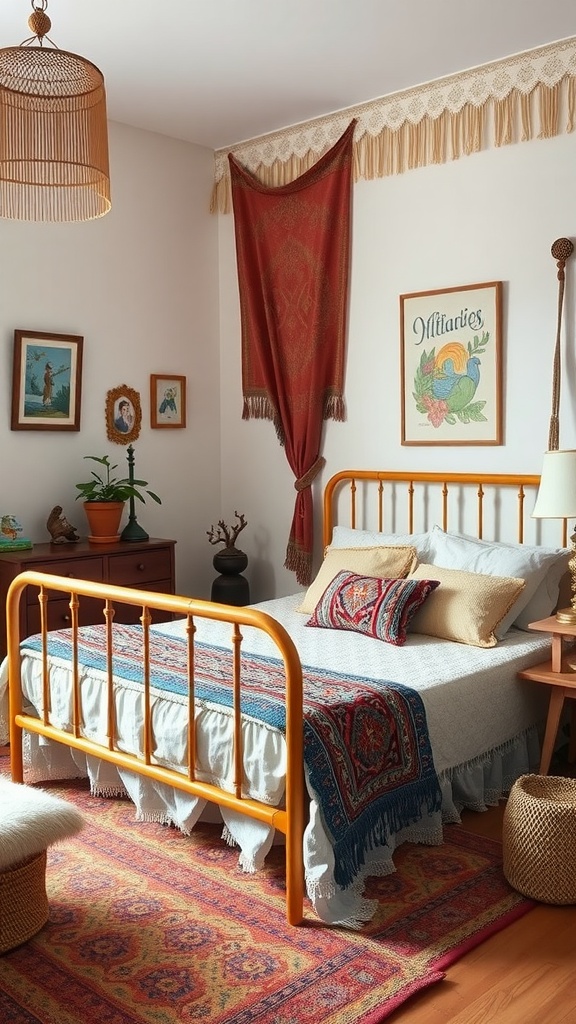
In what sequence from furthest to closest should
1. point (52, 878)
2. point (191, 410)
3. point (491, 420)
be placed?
point (191, 410) → point (491, 420) → point (52, 878)

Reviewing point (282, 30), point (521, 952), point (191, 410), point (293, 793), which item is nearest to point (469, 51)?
point (282, 30)

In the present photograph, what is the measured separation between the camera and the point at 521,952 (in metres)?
2.47

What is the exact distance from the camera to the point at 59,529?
465 cm

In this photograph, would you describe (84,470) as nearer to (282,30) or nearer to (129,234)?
(129,234)

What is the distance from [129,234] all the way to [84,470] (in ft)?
4.17

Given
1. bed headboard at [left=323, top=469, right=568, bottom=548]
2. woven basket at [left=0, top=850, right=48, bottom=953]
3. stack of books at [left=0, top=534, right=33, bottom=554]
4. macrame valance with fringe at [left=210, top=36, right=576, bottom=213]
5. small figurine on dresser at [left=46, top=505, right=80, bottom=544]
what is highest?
macrame valance with fringe at [left=210, top=36, right=576, bottom=213]

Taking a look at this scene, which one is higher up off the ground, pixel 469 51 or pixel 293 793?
pixel 469 51

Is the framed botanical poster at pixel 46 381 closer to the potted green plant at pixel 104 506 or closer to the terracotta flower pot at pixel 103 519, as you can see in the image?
the potted green plant at pixel 104 506

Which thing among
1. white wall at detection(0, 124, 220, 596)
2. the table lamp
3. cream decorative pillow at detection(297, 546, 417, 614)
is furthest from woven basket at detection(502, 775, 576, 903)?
white wall at detection(0, 124, 220, 596)

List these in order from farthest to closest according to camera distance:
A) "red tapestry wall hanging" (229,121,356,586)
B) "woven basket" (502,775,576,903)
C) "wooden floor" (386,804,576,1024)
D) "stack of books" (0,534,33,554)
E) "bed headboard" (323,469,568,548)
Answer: "red tapestry wall hanging" (229,121,356,586) → "stack of books" (0,534,33,554) → "bed headboard" (323,469,568,548) → "woven basket" (502,775,576,903) → "wooden floor" (386,804,576,1024)

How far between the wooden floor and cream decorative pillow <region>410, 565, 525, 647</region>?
1163mm

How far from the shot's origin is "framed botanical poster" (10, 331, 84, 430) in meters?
4.64

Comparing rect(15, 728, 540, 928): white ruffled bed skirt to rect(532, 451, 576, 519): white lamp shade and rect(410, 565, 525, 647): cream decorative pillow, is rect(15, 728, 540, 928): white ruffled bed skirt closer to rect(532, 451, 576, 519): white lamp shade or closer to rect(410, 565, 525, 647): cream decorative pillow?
rect(410, 565, 525, 647): cream decorative pillow

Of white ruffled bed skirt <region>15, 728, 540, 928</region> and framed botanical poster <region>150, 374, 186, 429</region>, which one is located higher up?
framed botanical poster <region>150, 374, 186, 429</region>
